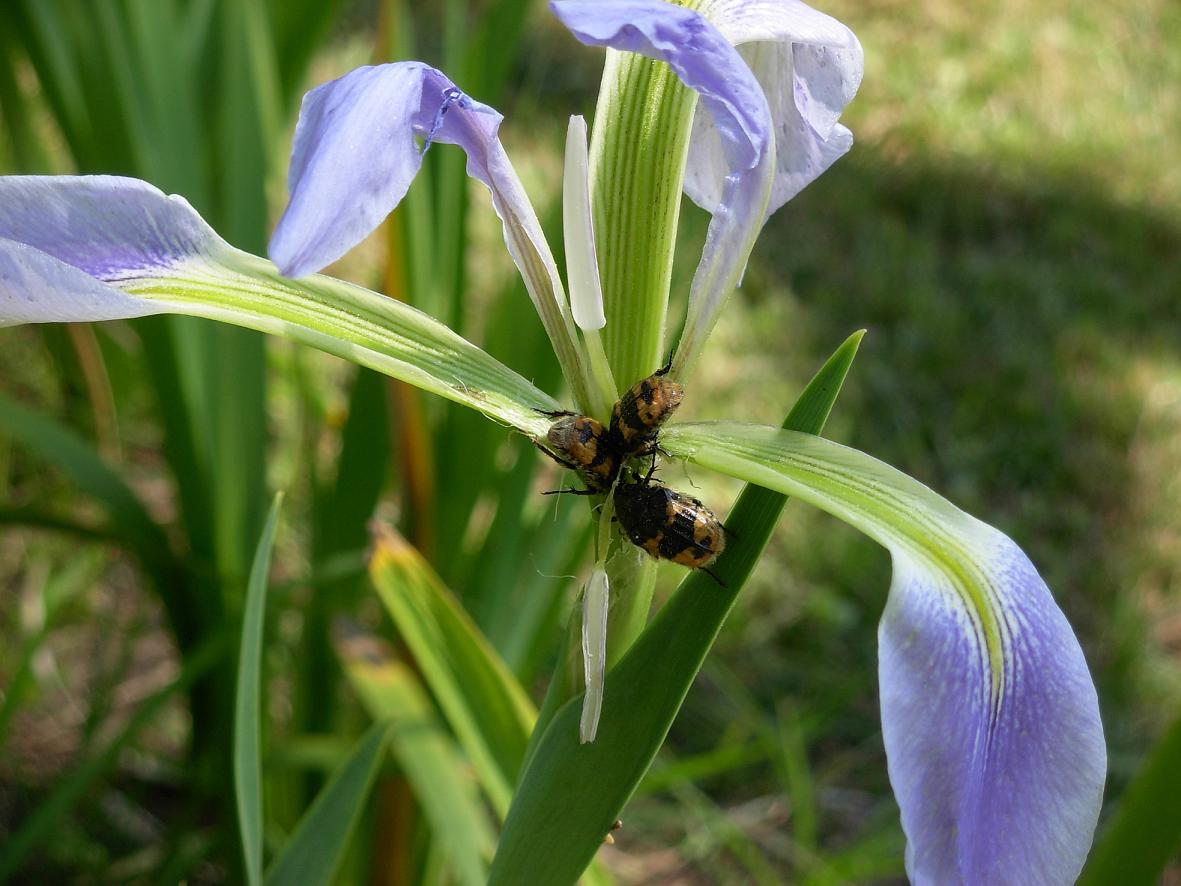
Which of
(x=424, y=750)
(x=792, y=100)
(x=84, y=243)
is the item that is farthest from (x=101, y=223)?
(x=424, y=750)

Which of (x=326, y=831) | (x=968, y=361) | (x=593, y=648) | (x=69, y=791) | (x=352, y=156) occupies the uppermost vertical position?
(x=968, y=361)

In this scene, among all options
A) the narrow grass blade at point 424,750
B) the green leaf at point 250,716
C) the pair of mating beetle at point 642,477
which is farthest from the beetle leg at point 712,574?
the narrow grass blade at point 424,750

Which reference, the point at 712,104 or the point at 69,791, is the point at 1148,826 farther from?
the point at 69,791

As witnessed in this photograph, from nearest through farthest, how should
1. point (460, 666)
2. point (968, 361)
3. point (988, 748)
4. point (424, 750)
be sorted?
point (988, 748) → point (460, 666) → point (424, 750) → point (968, 361)

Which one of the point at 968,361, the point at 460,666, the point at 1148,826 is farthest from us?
the point at 968,361

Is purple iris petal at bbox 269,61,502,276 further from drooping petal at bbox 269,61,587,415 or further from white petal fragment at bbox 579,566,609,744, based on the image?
white petal fragment at bbox 579,566,609,744

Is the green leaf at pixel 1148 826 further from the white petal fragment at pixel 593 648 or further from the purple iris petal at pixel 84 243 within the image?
the purple iris petal at pixel 84 243

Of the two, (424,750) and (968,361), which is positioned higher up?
(968,361)
